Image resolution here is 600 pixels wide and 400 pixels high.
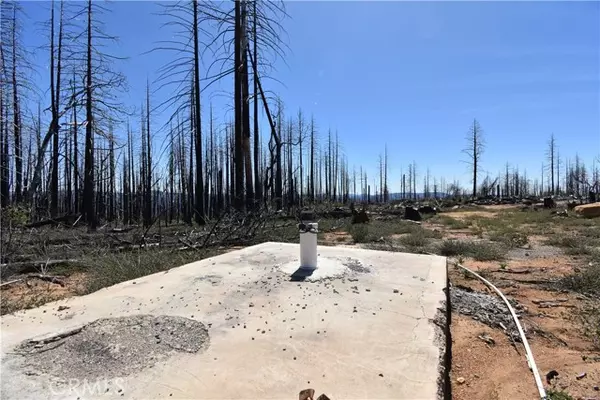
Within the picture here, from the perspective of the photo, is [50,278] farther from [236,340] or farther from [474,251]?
[474,251]

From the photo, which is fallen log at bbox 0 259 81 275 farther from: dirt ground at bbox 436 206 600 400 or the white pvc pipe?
dirt ground at bbox 436 206 600 400

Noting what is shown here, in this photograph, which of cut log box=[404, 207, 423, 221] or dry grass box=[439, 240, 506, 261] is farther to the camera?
cut log box=[404, 207, 423, 221]

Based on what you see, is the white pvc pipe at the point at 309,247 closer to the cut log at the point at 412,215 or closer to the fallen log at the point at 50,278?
the fallen log at the point at 50,278

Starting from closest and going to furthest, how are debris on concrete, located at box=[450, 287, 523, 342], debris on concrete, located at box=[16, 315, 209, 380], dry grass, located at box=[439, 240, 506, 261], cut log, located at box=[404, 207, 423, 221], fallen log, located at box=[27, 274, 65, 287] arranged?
1. debris on concrete, located at box=[16, 315, 209, 380]
2. debris on concrete, located at box=[450, 287, 523, 342]
3. fallen log, located at box=[27, 274, 65, 287]
4. dry grass, located at box=[439, 240, 506, 261]
5. cut log, located at box=[404, 207, 423, 221]

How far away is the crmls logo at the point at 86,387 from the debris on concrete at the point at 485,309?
383cm

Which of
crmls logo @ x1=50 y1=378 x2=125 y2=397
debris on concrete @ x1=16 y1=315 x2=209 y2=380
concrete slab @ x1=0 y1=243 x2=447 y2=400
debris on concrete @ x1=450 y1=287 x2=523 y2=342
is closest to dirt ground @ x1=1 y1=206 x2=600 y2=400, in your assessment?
debris on concrete @ x1=450 y1=287 x2=523 y2=342

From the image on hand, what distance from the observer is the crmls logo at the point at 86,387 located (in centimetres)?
207

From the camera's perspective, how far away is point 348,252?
6012mm

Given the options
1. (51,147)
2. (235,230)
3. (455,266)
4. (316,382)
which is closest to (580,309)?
(455,266)

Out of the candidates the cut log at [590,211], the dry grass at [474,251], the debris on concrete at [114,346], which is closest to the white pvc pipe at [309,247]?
the debris on concrete at [114,346]

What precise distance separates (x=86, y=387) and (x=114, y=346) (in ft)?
1.64

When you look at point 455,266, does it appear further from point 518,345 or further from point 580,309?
point 518,345

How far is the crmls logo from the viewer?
2.07 m

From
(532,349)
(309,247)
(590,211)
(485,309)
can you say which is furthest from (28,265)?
(590,211)
